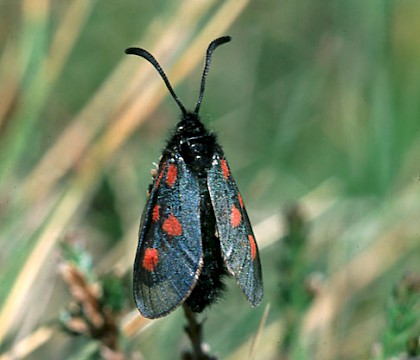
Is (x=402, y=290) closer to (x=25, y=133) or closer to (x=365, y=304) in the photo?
(x=365, y=304)

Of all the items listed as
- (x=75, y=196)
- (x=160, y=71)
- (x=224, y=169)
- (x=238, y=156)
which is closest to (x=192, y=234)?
(x=224, y=169)

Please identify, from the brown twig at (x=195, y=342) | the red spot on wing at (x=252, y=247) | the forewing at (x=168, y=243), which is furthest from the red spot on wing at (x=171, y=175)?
A: the brown twig at (x=195, y=342)

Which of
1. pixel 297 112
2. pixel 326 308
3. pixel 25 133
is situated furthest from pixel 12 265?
pixel 297 112

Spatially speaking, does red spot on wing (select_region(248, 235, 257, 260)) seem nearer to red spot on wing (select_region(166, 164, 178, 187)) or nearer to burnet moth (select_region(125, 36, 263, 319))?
burnet moth (select_region(125, 36, 263, 319))

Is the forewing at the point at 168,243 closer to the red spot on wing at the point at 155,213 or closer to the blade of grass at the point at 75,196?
Answer: the red spot on wing at the point at 155,213

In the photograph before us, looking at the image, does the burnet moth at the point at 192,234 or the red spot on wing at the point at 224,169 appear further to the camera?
the red spot on wing at the point at 224,169

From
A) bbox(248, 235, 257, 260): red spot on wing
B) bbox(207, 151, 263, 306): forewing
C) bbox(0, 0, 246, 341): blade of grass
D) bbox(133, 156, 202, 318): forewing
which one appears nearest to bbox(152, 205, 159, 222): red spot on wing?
bbox(133, 156, 202, 318): forewing
